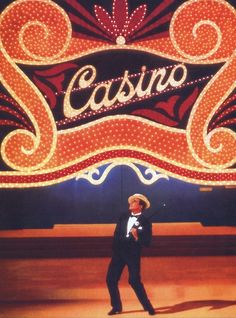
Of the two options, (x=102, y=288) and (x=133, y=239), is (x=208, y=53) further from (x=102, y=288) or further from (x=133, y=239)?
(x=102, y=288)

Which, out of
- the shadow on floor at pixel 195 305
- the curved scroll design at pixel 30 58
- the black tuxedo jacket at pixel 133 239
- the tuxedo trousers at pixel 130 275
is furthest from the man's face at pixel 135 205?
the curved scroll design at pixel 30 58

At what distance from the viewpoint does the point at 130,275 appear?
7.33m

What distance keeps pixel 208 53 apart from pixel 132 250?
13.9ft

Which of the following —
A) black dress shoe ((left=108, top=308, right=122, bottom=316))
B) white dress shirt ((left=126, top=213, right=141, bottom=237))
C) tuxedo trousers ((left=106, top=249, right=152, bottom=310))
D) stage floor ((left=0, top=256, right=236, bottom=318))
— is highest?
white dress shirt ((left=126, top=213, right=141, bottom=237))

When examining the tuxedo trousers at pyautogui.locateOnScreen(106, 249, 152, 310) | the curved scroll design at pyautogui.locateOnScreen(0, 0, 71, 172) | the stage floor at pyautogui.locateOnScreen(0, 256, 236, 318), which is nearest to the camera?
the tuxedo trousers at pyautogui.locateOnScreen(106, 249, 152, 310)

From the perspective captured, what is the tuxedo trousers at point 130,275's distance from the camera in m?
7.31

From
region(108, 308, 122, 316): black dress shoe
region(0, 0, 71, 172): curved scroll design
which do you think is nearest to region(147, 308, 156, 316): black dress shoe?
region(108, 308, 122, 316): black dress shoe

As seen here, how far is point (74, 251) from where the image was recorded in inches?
450

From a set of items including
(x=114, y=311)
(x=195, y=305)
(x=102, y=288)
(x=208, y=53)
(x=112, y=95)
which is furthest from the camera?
(x=112, y=95)

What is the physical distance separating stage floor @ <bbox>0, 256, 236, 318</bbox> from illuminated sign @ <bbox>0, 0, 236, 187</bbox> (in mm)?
1554

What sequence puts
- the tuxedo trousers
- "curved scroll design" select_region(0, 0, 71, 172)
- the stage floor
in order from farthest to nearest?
"curved scroll design" select_region(0, 0, 71, 172) → the stage floor → the tuxedo trousers

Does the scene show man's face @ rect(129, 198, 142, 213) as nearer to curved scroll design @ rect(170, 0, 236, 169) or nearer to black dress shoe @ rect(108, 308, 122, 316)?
black dress shoe @ rect(108, 308, 122, 316)

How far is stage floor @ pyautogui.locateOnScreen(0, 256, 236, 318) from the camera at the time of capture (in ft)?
24.9

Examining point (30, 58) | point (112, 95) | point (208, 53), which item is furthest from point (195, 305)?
point (30, 58)
